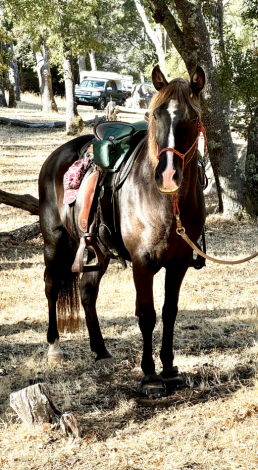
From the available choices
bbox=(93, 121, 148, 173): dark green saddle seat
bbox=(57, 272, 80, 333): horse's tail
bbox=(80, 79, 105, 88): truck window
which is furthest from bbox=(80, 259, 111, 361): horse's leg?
bbox=(80, 79, 105, 88): truck window

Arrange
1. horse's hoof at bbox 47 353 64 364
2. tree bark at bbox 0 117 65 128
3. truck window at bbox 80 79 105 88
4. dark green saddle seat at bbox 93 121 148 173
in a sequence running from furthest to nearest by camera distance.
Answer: truck window at bbox 80 79 105 88, tree bark at bbox 0 117 65 128, horse's hoof at bbox 47 353 64 364, dark green saddle seat at bbox 93 121 148 173

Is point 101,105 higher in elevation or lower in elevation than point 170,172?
higher

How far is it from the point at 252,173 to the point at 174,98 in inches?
283

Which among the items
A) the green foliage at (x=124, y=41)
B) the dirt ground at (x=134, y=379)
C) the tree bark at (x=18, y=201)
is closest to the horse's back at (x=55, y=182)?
the dirt ground at (x=134, y=379)

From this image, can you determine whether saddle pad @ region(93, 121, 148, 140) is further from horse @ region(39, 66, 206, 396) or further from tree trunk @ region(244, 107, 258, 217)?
tree trunk @ region(244, 107, 258, 217)

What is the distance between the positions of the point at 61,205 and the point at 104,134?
872 millimetres

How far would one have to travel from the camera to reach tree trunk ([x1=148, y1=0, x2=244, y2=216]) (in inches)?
375

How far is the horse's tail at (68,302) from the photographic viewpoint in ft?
17.9

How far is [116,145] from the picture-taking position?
4520 mm

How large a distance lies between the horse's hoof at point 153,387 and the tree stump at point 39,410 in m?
0.74


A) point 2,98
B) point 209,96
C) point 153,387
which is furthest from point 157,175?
point 2,98

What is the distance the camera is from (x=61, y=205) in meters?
5.30

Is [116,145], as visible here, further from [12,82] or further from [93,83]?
[93,83]

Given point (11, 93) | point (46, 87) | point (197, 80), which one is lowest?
point (197, 80)
